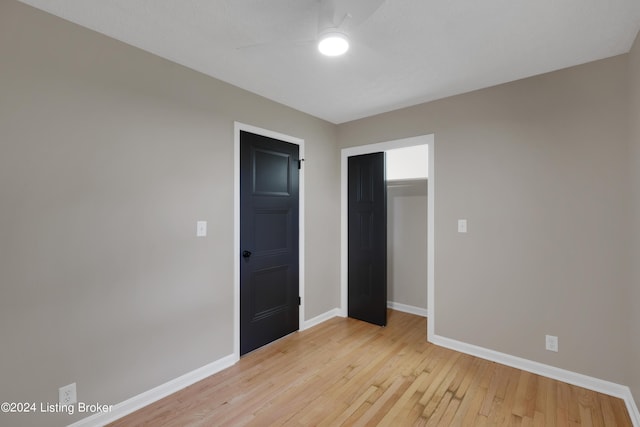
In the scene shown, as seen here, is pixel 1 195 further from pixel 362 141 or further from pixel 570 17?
pixel 570 17

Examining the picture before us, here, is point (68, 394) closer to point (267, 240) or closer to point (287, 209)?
point (267, 240)

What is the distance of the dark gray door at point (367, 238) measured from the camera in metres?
3.34

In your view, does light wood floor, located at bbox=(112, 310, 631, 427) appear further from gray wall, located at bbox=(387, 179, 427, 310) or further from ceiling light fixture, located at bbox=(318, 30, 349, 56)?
ceiling light fixture, located at bbox=(318, 30, 349, 56)

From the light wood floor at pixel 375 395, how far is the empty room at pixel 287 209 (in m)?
0.02

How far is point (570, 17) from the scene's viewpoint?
166cm

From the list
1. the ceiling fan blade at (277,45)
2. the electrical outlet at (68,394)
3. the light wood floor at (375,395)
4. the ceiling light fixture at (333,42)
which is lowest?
the light wood floor at (375,395)

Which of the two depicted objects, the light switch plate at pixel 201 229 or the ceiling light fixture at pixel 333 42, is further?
the light switch plate at pixel 201 229

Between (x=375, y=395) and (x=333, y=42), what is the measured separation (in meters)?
2.41

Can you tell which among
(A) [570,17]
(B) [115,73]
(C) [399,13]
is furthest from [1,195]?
(A) [570,17]

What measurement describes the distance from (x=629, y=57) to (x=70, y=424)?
4433 mm

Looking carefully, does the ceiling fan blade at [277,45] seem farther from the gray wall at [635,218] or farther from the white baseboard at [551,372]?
the white baseboard at [551,372]

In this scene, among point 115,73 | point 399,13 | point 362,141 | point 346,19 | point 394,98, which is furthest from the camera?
point 362,141

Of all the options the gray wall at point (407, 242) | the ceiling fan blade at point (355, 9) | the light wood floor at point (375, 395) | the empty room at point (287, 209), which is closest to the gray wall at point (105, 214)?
the empty room at point (287, 209)

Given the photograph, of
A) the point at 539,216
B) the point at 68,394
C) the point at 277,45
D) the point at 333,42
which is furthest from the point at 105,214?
the point at 539,216
